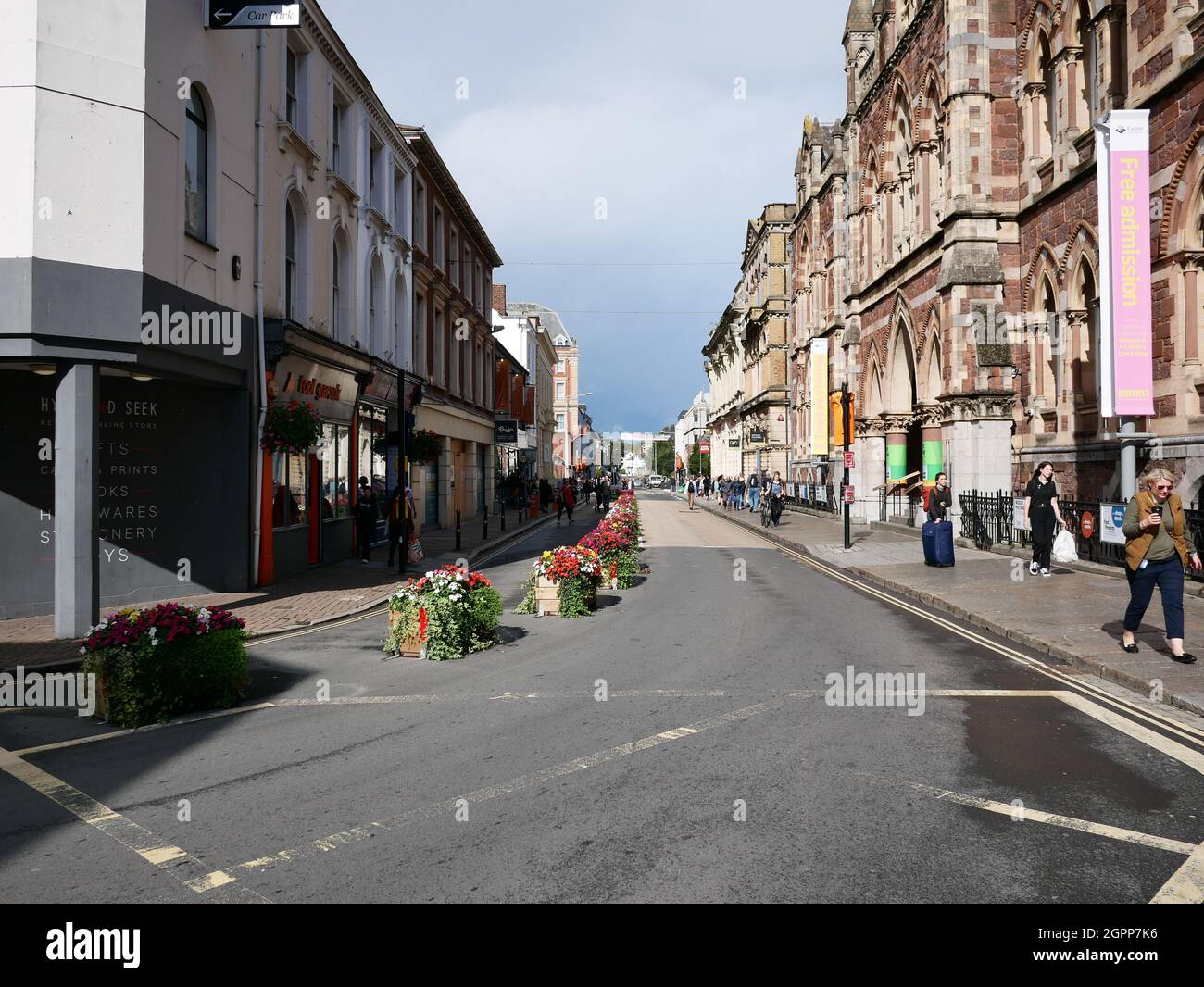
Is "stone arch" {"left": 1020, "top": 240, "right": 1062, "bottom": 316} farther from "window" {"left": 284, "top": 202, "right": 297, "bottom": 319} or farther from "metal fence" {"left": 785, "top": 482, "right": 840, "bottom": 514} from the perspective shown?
"window" {"left": 284, "top": 202, "right": 297, "bottom": 319}

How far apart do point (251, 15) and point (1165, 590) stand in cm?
1337

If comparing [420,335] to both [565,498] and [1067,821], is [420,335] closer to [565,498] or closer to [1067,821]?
[565,498]

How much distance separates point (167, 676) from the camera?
736 cm

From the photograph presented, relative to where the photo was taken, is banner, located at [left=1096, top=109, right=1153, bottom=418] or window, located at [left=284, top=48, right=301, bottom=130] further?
window, located at [left=284, top=48, right=301, bottom=130]

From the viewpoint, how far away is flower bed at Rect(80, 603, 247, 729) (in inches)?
285

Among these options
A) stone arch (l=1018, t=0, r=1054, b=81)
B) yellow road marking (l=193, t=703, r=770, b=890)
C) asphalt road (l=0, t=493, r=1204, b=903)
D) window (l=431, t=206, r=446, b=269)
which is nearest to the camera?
asphalt road (l=0, t=493, r=1204, b=903)

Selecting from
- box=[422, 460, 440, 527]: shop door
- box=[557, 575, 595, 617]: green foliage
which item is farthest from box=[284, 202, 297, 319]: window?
box=[422, 460, 440, 527]: shop door

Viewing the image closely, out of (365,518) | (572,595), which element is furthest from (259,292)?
(572,595)

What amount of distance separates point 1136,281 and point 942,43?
42.4ft

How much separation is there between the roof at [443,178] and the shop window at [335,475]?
10.00m

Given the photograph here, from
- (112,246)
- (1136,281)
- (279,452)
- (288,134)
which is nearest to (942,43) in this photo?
(1136,281)

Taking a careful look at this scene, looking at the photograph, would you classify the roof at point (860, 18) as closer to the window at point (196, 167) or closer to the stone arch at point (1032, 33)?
the stone arch at point (1032, 33)
